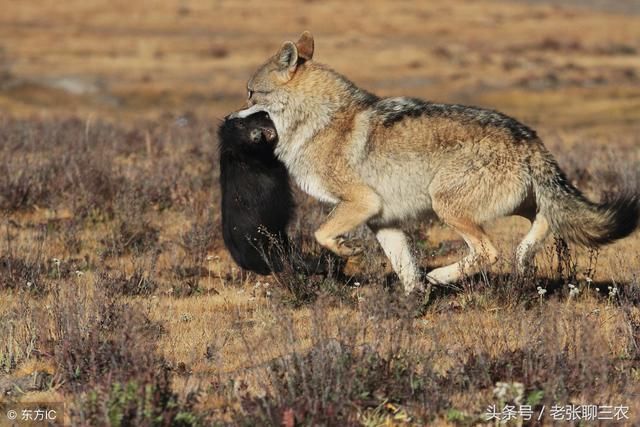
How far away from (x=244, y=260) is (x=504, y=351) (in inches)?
112

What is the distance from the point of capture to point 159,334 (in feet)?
21.3

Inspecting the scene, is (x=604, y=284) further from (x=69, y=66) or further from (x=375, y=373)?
(x=69, y=66)

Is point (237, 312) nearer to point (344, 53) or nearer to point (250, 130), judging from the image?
point (250, 130)

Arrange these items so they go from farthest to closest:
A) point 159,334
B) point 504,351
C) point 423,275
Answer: point 423,275 < point 159,334 < point 504,351

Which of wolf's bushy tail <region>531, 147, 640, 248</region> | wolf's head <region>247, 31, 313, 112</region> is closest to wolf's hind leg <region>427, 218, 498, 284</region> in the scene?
wolf's bushy tail <region>531, 147, 640, 248</region>

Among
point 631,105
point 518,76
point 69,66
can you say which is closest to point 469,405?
point 631,105

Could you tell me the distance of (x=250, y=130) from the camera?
766 centimetres

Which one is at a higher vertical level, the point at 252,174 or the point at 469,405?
the point at 252,174

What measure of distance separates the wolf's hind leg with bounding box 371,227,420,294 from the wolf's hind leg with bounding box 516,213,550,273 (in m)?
0.87

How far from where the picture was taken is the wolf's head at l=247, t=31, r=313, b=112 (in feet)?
25.0

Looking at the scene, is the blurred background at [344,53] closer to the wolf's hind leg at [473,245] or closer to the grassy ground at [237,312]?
the grassy ground at [237,312]

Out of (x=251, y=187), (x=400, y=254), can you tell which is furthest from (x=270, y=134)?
(x=400, y=254)

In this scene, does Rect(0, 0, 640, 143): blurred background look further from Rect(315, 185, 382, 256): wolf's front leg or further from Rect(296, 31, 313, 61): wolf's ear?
Rect(315, 185, 382, 256): wolf's front leg

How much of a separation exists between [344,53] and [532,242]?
45519 mm
